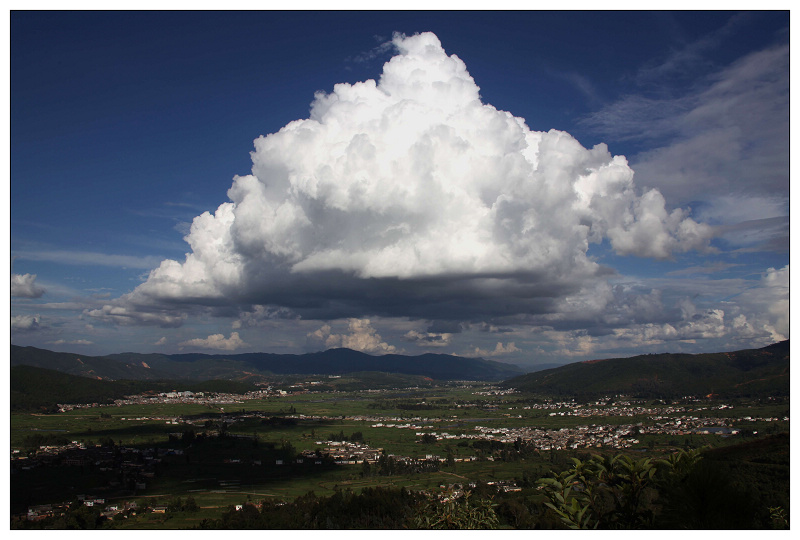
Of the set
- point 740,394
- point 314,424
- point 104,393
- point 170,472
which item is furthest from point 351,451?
point 740,394

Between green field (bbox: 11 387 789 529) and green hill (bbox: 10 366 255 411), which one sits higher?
green hill (bbox: 10 366 255 411)

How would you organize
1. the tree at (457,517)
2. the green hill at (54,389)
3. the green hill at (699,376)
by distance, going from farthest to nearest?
the green hill at (699,376) < the green hill at (54,389) < the tree at (457,517)

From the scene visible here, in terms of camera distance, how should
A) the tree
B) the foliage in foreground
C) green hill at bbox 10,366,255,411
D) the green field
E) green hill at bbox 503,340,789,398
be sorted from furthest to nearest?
green hill at bbox 503,340,789,398 < green hill at bbox 10,366,255,411 < the green field < the tree < the foliage in foreground

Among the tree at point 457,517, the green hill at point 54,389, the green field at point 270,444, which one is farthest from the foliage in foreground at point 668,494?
the green hill at point 54,389

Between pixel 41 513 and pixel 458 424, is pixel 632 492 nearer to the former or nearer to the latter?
pixel 41 513

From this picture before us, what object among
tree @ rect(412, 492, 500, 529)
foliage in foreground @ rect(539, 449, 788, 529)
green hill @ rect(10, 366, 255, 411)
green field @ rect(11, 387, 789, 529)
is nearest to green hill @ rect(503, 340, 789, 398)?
green field @ rect(11, 387, 789, 529)

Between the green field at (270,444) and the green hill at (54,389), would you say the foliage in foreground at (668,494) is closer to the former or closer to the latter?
the green field at (270,444)

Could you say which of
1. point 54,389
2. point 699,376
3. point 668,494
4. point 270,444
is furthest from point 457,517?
point 699,376

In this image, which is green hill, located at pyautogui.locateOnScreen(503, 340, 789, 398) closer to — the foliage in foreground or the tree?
the tree

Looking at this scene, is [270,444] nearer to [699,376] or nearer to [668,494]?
[668,494]

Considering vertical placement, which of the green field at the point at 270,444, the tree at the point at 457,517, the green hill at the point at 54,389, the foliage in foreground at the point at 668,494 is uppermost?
the foliage in foreground at the point at 668,494
